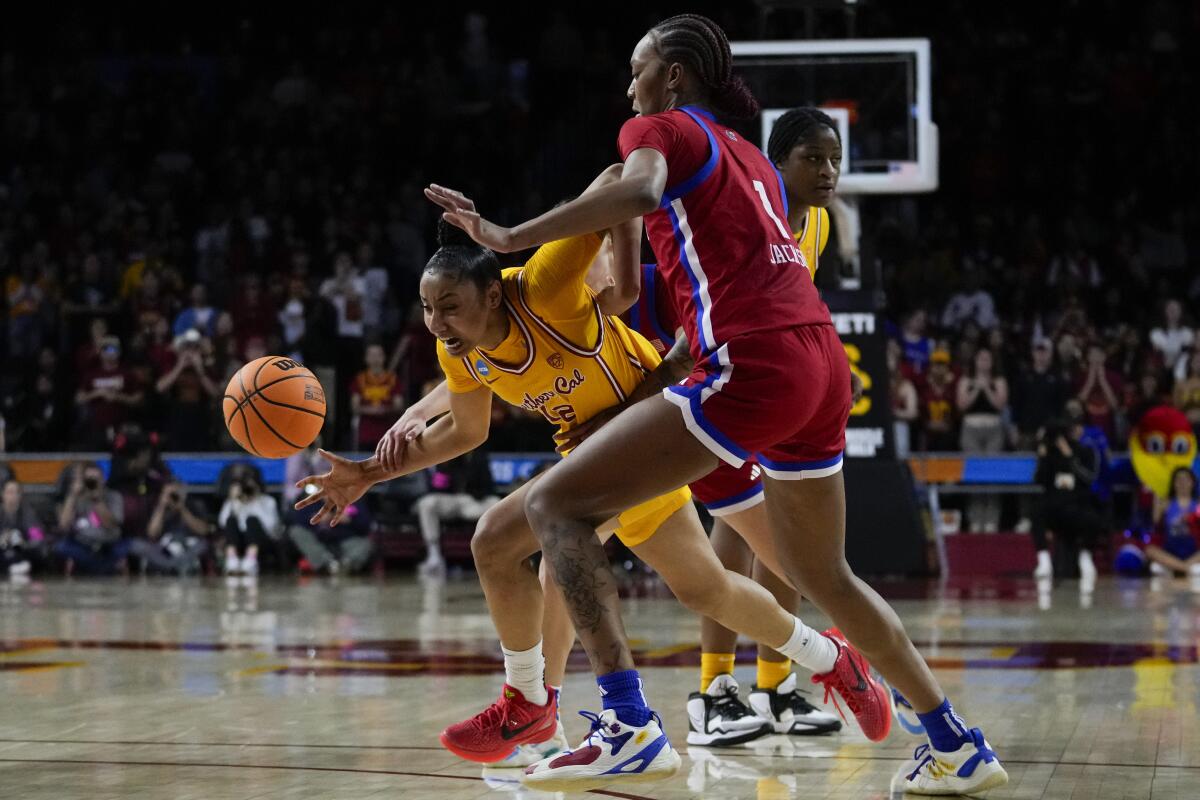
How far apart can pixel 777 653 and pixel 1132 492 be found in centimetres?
1013

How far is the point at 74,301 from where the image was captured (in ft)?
62.0

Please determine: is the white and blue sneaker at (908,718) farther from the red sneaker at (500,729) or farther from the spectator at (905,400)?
the spectator at (905,400)

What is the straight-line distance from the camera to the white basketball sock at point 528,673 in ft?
16.2

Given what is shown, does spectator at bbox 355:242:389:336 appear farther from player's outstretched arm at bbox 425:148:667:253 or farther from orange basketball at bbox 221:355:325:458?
player's outstretched arm at bbox 425:148:667:253

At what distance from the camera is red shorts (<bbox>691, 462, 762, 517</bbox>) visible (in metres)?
5.57

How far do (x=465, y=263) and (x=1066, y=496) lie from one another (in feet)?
34.9

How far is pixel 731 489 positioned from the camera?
5.58 meters

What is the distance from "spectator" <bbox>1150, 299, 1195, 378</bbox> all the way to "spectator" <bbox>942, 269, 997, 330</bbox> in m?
1.71

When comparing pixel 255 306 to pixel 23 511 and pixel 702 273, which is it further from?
pixel 702 273

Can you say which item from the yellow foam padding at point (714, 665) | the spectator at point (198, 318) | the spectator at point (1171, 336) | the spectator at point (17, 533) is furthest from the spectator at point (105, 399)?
the yellow foam padding at point (714, 665)

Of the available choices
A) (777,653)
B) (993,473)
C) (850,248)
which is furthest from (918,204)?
(777,653)

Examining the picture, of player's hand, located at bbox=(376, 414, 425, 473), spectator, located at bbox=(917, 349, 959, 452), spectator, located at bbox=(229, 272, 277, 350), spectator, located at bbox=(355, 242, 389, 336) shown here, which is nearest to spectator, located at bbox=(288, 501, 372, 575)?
spectator, located at bbox=(229, 272, 277, 350)

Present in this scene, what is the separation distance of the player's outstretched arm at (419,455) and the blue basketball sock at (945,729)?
1634 mm

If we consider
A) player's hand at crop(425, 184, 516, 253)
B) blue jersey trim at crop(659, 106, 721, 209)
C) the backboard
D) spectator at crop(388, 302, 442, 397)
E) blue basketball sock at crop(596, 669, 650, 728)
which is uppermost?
the backboard
